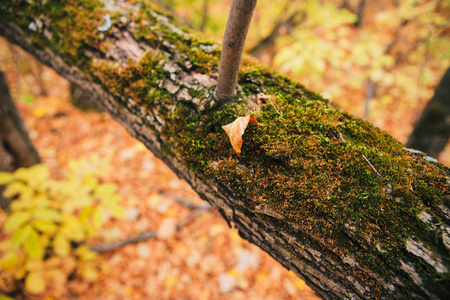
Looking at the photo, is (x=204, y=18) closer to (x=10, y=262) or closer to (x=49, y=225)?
(x=49, y=225)

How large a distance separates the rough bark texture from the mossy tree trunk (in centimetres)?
297

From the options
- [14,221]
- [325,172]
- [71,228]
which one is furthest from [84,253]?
[325,172]

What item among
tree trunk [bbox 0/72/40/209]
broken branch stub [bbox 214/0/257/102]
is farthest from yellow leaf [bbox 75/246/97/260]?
broken branch stub [bbox 214/0/257/102]

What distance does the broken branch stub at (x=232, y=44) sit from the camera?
3.06 feet

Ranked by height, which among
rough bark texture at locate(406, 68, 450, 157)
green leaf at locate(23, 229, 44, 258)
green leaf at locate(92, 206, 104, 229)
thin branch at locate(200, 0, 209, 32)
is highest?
thin branch at locate(200, 0, 209, 32)

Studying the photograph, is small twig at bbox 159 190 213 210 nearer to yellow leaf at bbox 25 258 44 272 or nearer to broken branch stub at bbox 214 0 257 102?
yellow leaf at bbox 25 258 44 272

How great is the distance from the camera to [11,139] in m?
2.91

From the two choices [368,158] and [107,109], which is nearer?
[368,158]

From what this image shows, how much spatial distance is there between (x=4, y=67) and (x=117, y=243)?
25.6 feet

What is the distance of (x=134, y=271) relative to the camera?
331 centimetres

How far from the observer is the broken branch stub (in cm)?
93

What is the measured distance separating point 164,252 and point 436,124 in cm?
466

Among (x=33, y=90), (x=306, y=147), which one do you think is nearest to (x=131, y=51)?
(x=306, y=147)

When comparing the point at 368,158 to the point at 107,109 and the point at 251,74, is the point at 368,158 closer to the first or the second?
the point at 251,74
